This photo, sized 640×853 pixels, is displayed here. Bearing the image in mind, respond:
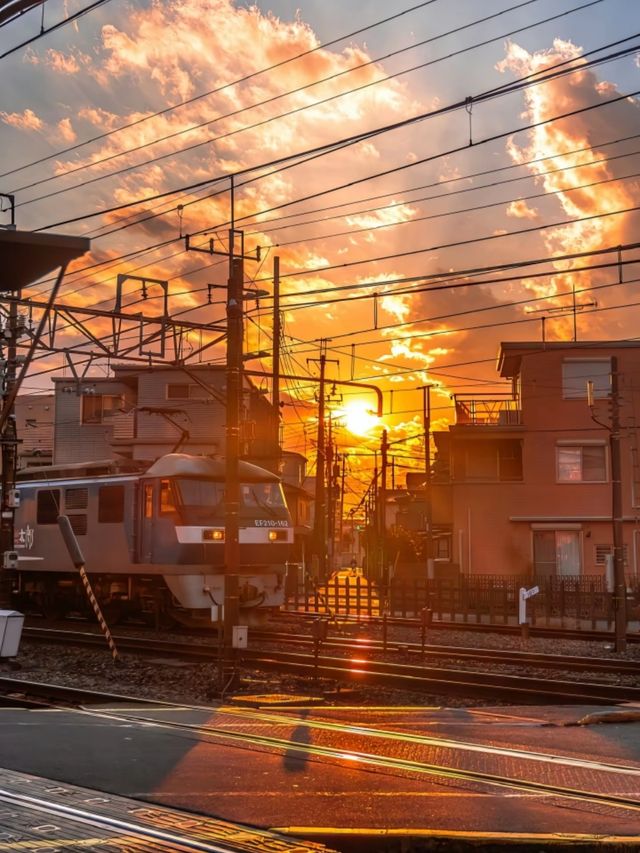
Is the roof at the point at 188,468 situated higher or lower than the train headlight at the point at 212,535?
higher

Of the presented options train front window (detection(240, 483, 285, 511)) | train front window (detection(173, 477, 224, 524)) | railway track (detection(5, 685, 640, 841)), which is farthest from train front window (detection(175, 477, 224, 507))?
railway track (detection(5, 685, 640, 841))

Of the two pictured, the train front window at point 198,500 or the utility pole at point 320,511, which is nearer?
the train front window at point 198,500

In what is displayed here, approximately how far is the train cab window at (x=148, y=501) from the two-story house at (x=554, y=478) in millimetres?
20401

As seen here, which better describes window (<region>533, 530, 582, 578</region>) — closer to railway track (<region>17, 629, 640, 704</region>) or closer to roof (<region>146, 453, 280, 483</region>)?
roof (<region>146, 453, 280, 483</region>)

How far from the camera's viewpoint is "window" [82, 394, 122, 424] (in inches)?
2063

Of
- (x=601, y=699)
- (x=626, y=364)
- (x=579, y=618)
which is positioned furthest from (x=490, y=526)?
(x=601, y=699)

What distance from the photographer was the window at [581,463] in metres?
39.6

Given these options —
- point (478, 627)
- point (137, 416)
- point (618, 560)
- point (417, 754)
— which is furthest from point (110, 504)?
point (137, 416)

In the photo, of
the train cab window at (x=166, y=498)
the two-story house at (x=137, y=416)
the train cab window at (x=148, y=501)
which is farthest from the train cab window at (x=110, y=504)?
the two-story house at (x=137, y=416)

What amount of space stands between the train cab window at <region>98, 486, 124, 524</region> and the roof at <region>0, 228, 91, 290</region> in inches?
751

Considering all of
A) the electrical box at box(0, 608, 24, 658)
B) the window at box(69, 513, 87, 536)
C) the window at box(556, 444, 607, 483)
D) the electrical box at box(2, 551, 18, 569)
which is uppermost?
the window at box(556, 444, 607, 483)

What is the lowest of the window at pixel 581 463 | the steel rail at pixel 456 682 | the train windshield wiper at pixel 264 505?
the steel rail at pixel 456 682

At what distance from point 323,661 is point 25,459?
50.6 meters

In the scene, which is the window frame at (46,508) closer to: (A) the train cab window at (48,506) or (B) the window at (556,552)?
(A) the train cab window at (48,506)
